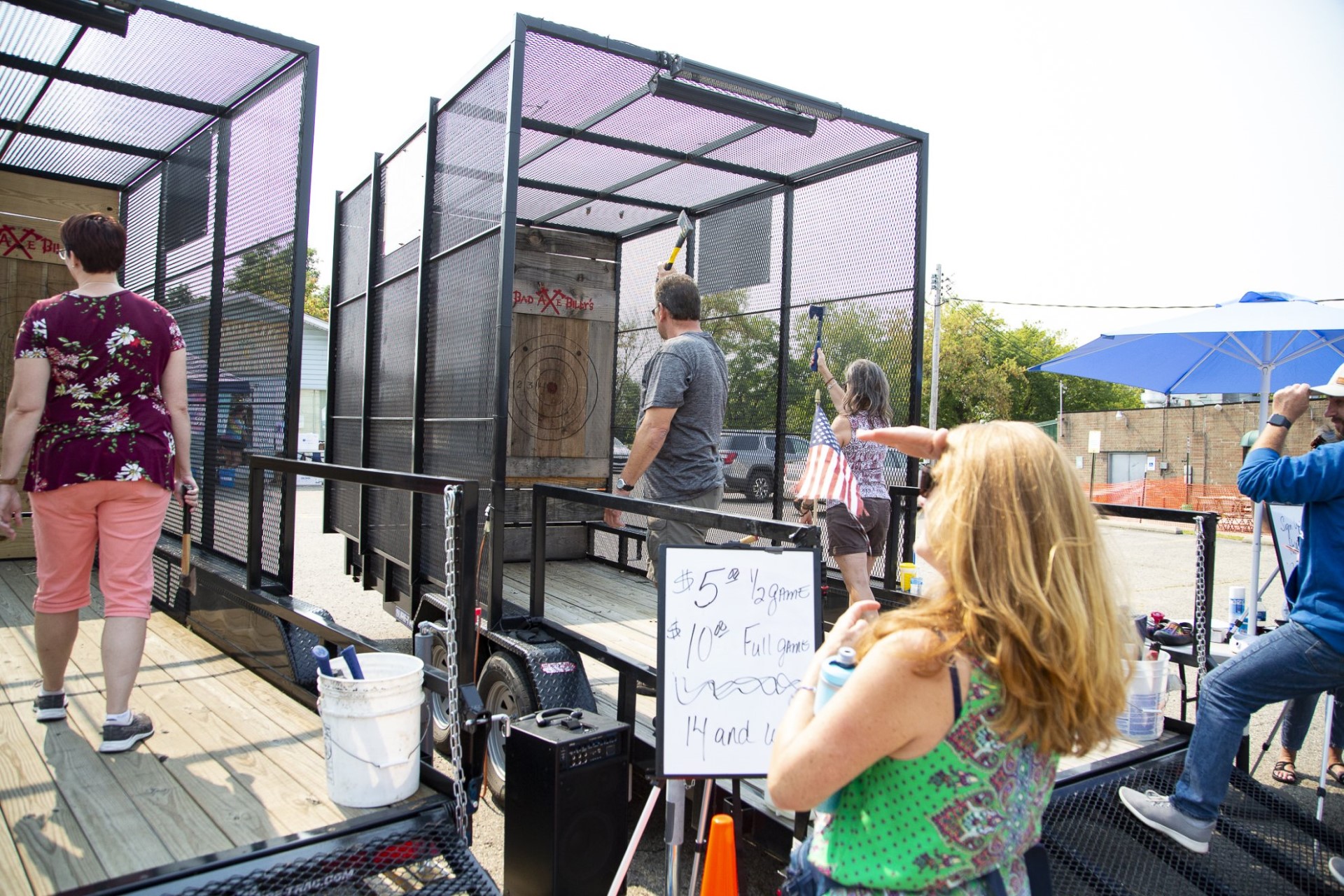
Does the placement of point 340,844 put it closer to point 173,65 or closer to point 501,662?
point 501,662

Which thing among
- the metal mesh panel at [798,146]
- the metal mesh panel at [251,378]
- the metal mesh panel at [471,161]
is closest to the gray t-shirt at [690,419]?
the metal mesh panel at [471,161]

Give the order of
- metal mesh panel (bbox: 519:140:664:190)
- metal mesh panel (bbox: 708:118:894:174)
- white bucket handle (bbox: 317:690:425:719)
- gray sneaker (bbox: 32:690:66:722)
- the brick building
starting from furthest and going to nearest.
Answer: the brick building, metal mesh panel (bbox: 519:140:664:190), metal mesh panel (bbox: 708:118:894:174), gray sneaker (bbox: 32:690:66:722), white bucket handle (bbox: 317:690:425:719)

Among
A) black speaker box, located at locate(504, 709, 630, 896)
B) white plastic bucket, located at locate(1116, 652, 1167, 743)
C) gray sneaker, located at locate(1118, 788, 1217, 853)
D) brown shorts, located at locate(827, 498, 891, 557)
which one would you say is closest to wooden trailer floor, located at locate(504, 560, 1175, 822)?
white plastic bucket, located at locate(1116, 652, 1167, 743)

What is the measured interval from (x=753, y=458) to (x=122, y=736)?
4261 millimetres

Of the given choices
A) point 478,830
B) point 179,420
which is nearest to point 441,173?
point 179,420

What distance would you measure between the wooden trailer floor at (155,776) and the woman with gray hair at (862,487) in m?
2.59

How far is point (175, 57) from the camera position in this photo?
Result: 461 centimetres

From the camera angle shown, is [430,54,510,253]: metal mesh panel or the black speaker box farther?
[430,54,510,253]: metal mesh panel

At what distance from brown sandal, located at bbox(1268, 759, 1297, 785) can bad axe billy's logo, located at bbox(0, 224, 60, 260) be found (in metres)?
8.75

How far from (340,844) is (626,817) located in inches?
38.5

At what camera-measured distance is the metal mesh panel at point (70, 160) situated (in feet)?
19.9

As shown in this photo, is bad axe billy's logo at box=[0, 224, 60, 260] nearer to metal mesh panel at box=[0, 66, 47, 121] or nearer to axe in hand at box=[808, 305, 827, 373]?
metal mesh panel at box=[0, 66, 47, 121]

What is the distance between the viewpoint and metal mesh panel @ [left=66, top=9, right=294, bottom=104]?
14.2ft

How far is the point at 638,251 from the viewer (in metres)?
7.35
